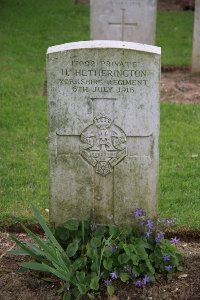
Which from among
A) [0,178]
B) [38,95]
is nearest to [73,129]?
[0,178]

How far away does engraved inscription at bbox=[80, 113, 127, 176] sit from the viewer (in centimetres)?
402

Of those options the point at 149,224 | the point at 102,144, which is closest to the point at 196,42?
the point at 102,144

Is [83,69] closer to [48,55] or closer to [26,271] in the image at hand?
[48,55]

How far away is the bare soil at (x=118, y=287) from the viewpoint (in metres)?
3.92

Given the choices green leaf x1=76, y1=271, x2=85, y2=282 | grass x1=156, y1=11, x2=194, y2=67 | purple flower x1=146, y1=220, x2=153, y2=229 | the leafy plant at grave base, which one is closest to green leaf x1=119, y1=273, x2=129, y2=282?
the leafy plant at grave base

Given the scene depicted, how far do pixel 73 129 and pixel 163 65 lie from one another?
589 centimetres

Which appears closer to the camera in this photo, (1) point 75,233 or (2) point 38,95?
(1) point 75,233

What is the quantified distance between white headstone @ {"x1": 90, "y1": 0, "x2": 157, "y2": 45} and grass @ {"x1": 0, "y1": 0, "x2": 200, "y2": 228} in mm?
880

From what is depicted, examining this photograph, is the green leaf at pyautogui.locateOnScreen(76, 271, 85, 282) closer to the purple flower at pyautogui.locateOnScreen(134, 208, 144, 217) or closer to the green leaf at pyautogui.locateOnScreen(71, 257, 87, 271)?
the green leaf at pyautogui.locateOnScreen(71, 257, 87, 271)

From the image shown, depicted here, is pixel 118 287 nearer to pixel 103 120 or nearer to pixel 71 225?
pixel 71 225

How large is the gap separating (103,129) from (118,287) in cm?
98

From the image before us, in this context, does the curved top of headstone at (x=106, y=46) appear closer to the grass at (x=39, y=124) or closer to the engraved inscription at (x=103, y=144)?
the engraved inscription at (x=103, y=144)

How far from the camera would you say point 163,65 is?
9.70 m

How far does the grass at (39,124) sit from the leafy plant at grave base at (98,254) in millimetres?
851
